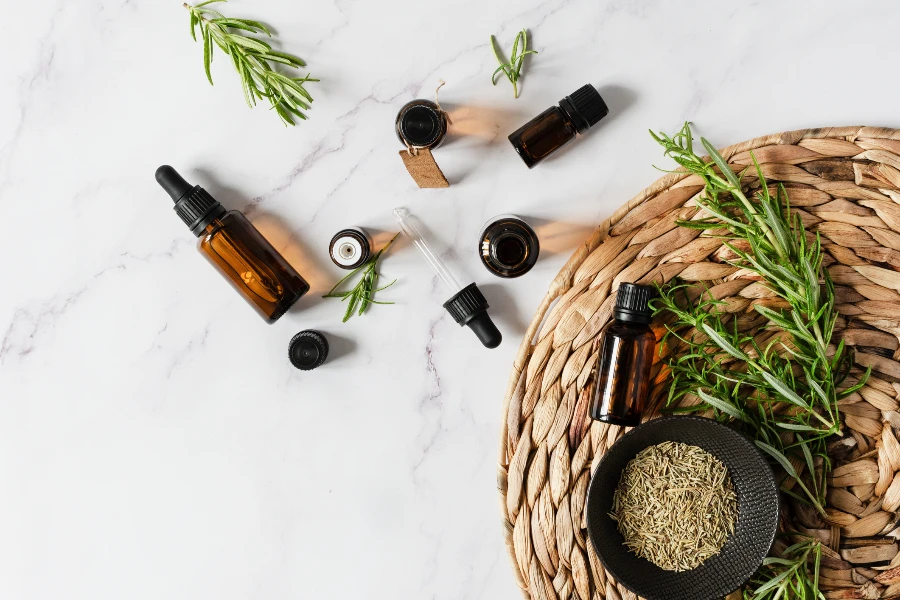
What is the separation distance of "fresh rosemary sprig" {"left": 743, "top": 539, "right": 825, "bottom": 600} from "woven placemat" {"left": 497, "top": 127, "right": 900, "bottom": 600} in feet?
0.12

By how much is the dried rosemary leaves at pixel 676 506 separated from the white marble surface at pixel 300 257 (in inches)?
11.7

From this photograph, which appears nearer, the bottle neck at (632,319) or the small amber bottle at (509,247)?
the bottle neck at (632,319)

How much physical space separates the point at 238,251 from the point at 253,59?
1.10 ft

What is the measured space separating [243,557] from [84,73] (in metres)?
0.97

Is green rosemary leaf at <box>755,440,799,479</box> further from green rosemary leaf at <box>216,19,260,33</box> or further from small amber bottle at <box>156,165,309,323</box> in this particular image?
green rosemary leaf at <box>216,19,260,33</box>

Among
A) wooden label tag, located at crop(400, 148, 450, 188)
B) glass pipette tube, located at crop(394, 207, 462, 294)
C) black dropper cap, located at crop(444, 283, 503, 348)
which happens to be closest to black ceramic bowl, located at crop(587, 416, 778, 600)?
black dropper cap, located at crop(444, 283, 503, 348)

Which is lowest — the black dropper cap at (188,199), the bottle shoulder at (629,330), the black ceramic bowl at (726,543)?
the black ceramic bowl at (726,543)

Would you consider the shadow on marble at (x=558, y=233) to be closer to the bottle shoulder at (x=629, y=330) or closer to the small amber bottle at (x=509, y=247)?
the small amber bottle at (x=509, y=247)

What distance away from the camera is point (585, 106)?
110cm

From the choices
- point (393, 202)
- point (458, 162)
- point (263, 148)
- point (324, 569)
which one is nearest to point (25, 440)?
point (324, 569)

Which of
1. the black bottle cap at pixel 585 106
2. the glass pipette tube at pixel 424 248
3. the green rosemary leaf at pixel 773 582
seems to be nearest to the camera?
the green rosemary leaf at pixel 773 582

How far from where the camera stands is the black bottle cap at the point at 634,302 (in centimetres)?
100

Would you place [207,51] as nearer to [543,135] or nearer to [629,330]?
[543,135]

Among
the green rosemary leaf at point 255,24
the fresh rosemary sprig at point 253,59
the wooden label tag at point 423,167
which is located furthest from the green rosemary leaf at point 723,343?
the green rosemary leaf at point 255,24
